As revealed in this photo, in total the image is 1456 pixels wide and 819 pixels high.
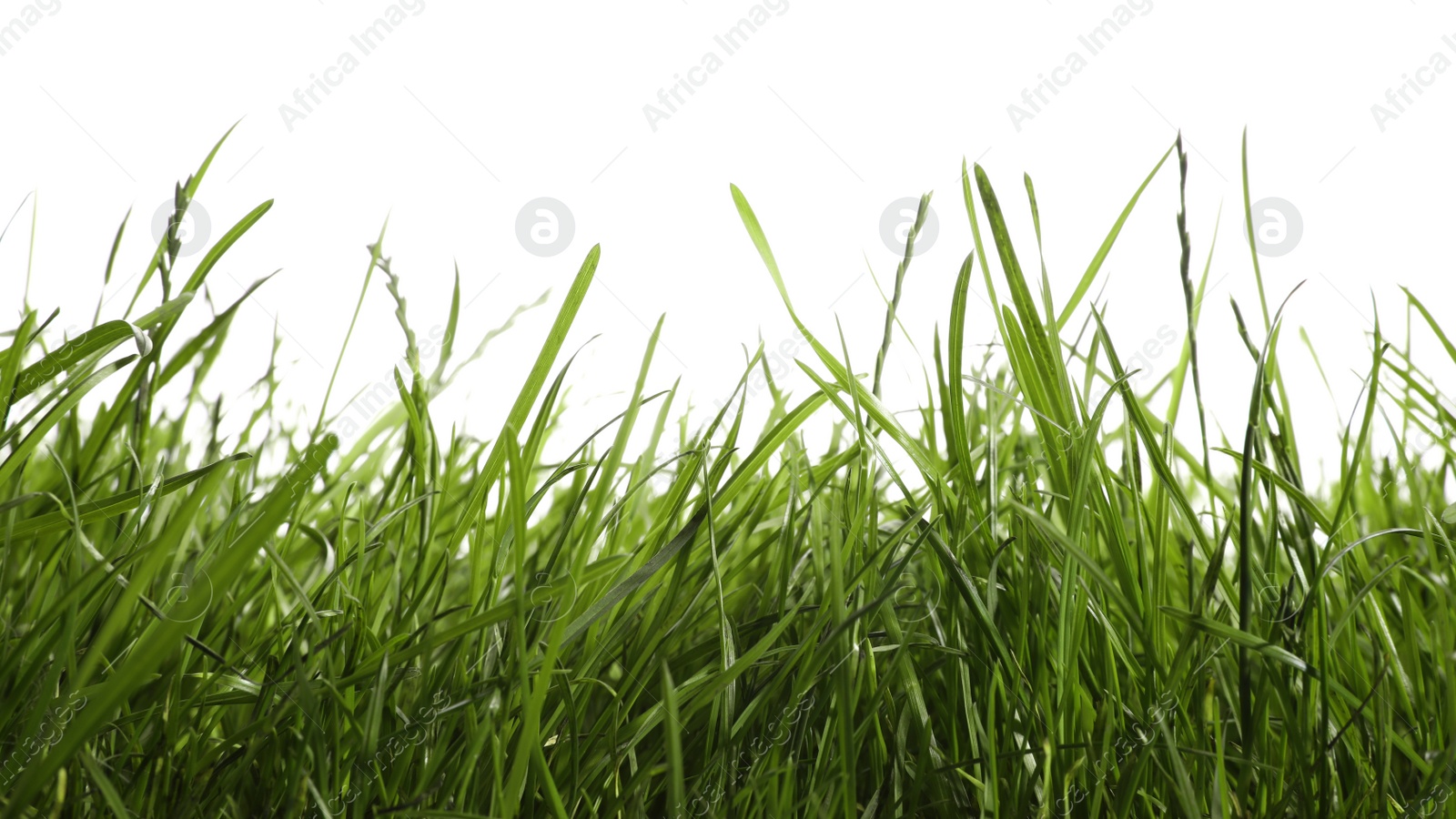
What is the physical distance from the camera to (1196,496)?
4.34 ft

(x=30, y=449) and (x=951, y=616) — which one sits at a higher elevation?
(x=30, y=449)

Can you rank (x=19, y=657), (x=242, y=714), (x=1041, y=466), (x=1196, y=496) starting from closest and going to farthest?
(x=19, y=657)
(x=242, y=714)
(x=1041, y=466)
(x=1196, y=496)

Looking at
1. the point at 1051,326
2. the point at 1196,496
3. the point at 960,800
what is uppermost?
the point at 1051,326

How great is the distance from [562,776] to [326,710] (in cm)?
13

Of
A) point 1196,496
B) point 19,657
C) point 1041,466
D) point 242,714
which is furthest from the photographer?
point 1196,496

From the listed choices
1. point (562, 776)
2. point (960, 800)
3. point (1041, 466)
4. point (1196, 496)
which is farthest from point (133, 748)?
point (1196, 496)

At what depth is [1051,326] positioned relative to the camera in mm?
463

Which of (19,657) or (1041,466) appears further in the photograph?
(1041,466)

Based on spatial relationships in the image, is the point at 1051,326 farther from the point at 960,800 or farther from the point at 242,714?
the point at 242,714

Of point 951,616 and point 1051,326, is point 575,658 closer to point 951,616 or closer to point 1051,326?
point 951,616

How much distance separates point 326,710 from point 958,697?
0.34 m

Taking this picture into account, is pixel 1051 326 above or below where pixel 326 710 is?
above

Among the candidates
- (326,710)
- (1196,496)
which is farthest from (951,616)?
(1196,496)

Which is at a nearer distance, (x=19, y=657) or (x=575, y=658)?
(x=19, y=657)
